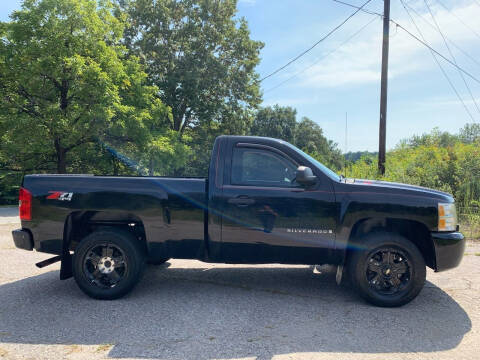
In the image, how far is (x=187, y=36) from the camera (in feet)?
105

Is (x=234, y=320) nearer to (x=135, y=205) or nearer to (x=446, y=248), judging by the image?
(x=135, y=205)

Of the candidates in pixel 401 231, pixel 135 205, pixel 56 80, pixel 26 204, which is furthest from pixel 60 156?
pixel 401 231

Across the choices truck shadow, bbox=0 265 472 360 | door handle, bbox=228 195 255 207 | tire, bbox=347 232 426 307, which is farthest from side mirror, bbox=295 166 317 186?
truck shadow, bbox=0 265 472 360

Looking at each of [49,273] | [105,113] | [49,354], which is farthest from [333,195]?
[105,113]

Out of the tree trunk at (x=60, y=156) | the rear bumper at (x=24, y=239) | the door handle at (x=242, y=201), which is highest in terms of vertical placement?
the tree trunk at (x=60, y=156)

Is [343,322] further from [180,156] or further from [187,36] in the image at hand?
[187,36]

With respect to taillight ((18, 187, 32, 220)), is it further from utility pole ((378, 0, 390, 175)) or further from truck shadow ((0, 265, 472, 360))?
utility pole ((378, 0, 390, 175))

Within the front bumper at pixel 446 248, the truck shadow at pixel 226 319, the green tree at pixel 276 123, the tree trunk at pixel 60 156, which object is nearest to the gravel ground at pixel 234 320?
the truck shadow at pixel 226 319

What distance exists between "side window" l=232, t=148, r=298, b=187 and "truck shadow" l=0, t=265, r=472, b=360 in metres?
1.44

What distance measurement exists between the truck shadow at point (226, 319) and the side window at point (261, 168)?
144 cm

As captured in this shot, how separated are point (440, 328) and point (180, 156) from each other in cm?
2588

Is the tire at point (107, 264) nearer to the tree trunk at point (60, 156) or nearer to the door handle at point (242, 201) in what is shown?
the door handle at point (242, 201)

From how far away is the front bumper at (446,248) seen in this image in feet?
13.8

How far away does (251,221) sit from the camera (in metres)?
4.33
